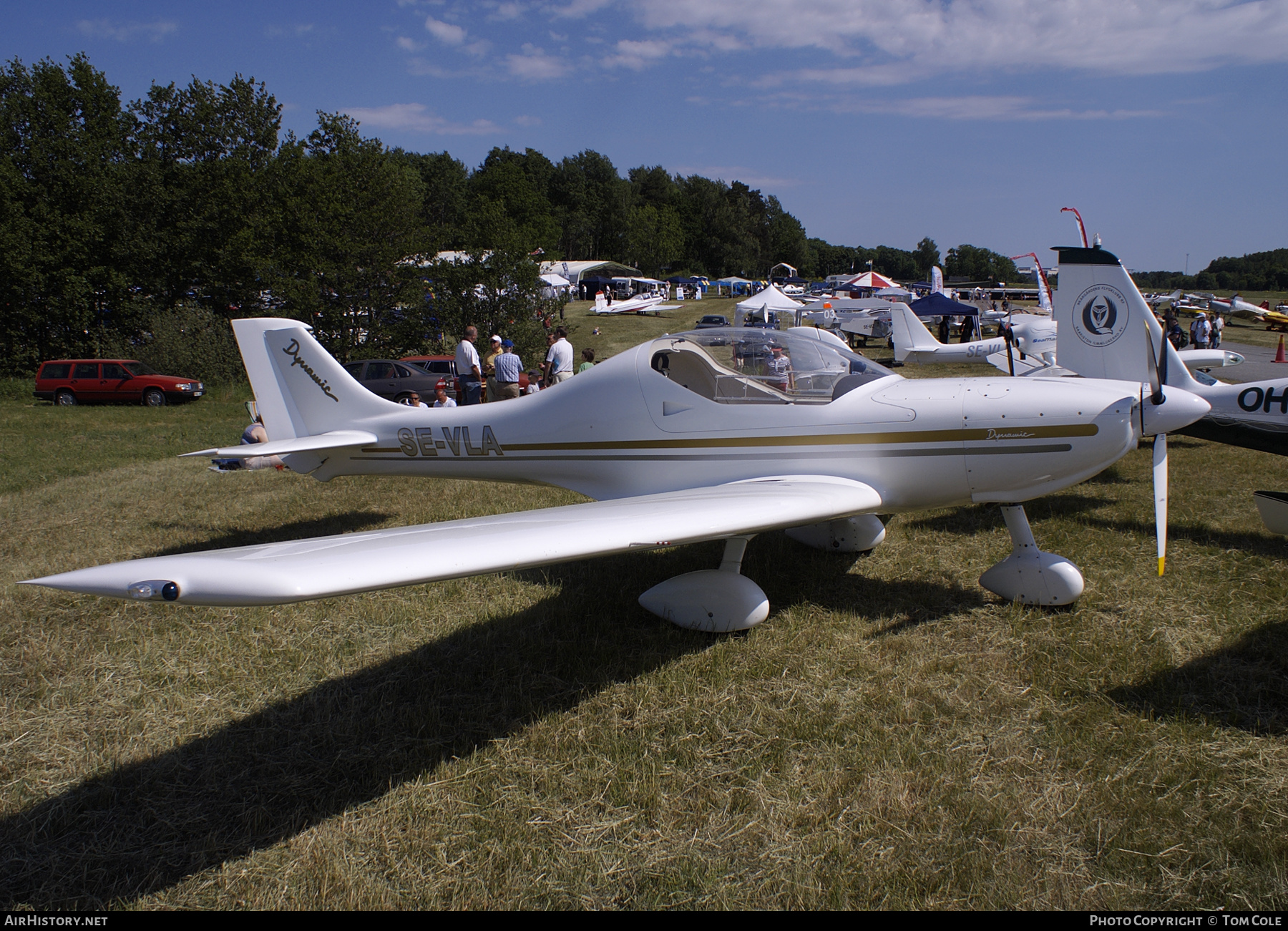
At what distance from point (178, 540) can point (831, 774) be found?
255 inches

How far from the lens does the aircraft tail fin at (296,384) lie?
6.71 m

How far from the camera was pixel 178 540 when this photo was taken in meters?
6.76

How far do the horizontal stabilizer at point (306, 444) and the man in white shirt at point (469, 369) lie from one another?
5233mm

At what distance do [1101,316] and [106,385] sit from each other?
2401cm

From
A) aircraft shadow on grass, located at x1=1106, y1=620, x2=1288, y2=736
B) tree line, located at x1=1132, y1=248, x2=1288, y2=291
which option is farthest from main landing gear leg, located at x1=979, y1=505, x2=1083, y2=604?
tree line, located at x1=1132, y1=248, x2=1288, y2=291

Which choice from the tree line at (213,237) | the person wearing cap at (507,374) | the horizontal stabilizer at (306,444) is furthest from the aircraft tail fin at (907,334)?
the horizontal stabilizer at (306,444)

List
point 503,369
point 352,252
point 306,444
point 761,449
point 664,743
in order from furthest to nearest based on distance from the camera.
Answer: point 352,252, point 503,369, point 306,444, point 761,449, point 664,743

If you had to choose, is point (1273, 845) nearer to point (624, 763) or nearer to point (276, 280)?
point (624, 763)

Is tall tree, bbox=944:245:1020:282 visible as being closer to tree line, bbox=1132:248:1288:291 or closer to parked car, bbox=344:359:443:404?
tree line, bbox=1132:248:1288:291

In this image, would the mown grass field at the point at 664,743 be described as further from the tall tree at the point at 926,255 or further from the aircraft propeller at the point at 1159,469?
the tall tree at the point at 926,255

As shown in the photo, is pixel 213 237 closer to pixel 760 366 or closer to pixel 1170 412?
pixel 760 366

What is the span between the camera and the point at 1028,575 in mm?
4867

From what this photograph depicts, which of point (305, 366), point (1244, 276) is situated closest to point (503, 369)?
point (305, 366)

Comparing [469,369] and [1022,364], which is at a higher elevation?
[469,369]
